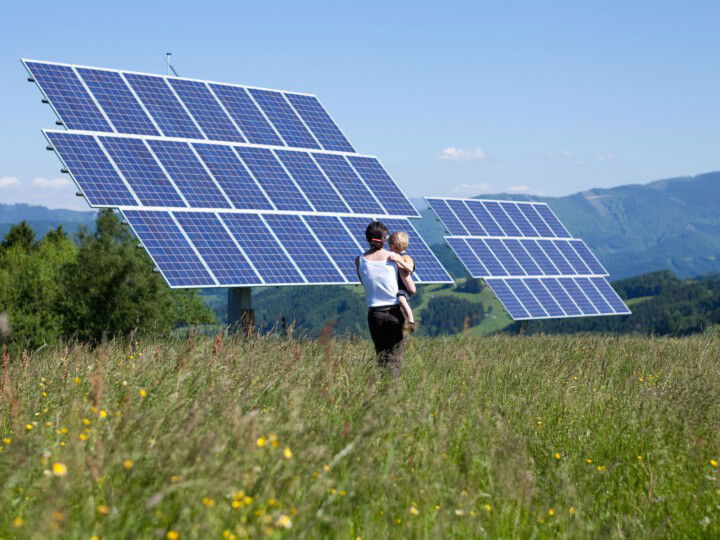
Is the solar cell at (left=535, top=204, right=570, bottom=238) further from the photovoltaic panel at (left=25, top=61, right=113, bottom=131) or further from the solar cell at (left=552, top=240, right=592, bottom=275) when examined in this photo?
the photovoltaic panel at (left=25, top=61, right=113, bottom=131)

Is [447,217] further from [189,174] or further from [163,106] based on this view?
[189,174]

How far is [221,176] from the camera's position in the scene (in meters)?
23.0

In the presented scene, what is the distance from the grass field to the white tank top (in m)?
0.78

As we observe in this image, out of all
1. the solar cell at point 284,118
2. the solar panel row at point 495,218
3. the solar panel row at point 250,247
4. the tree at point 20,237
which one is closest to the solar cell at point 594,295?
the solar panel row at point 495,218

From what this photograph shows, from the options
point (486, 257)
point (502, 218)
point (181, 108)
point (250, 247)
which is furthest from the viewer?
point (502, 218)

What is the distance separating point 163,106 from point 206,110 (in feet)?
4.95

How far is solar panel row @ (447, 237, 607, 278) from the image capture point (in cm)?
3157

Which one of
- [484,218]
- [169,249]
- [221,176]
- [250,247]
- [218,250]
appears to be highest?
[221,176]

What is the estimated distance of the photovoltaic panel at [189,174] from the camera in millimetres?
21788

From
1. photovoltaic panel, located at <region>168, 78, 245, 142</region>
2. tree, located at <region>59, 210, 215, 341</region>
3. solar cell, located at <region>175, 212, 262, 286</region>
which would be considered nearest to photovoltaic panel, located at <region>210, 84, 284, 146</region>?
photovoltaic panel, located at <region>168, 78, 245, 142</region>

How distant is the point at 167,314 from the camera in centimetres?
7856

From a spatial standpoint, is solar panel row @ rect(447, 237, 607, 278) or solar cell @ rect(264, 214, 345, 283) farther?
solar panel row @ rect(447, 237, 607, 278)

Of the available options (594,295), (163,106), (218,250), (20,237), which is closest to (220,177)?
(218,250)

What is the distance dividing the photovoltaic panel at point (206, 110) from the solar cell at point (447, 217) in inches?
411
